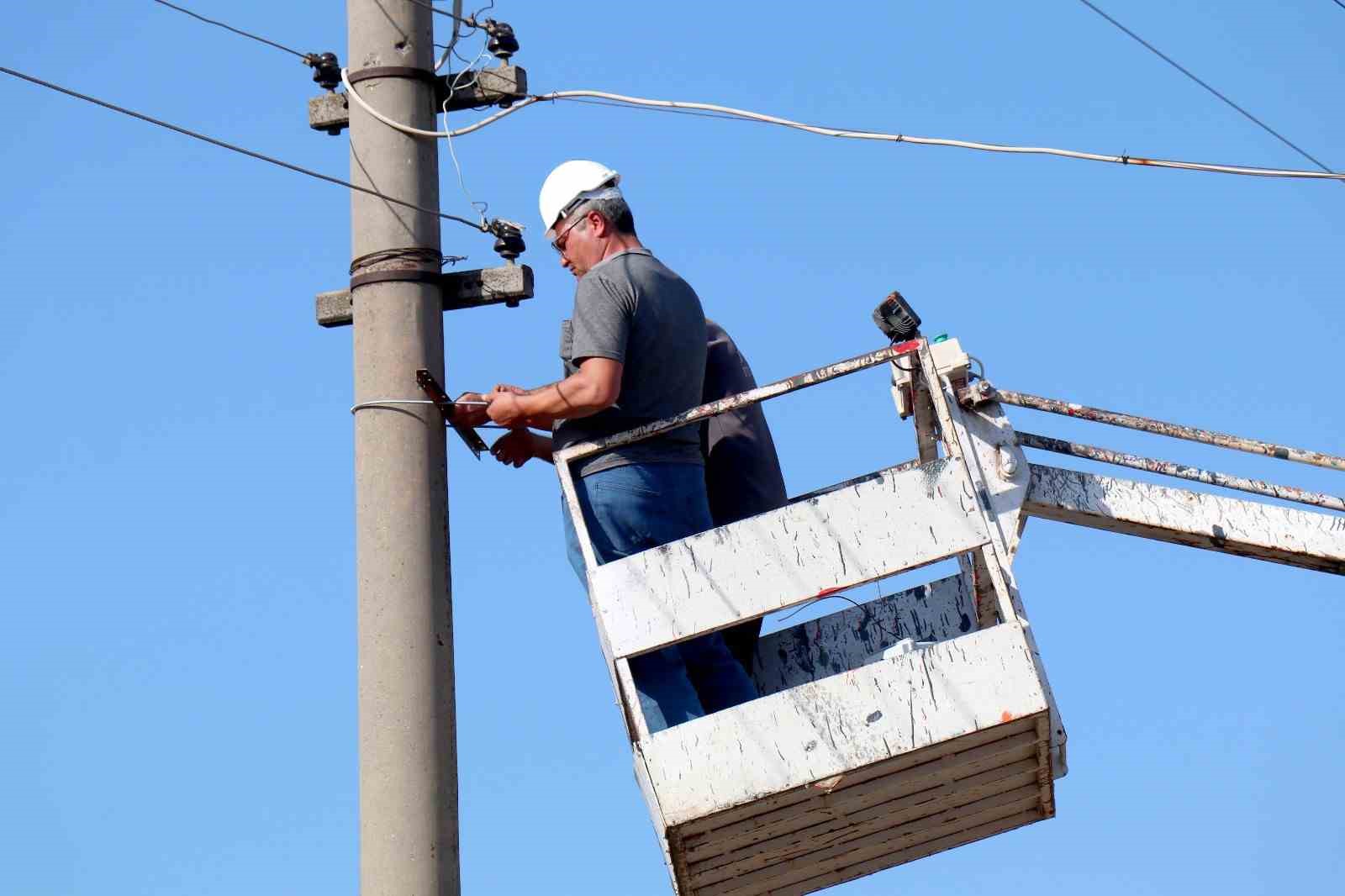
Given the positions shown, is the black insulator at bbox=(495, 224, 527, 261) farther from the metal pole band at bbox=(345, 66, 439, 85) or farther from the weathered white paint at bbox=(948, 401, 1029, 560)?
the weathered white paint at bbox=(948, 401, 1029, 560)

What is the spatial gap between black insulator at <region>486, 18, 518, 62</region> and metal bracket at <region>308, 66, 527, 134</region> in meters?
0.12

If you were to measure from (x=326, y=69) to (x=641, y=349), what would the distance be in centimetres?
168

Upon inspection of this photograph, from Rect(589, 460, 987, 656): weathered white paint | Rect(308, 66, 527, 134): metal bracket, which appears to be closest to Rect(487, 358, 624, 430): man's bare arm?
Rect(589, 460, 987, 656): weathered white paint

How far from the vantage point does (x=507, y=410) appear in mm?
7117

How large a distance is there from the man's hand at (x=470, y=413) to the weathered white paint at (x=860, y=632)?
142 cm

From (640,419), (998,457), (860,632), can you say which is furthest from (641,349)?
(860,632)

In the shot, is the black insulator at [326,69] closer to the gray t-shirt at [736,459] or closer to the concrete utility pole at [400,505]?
the concrete utility pole at [400,505]

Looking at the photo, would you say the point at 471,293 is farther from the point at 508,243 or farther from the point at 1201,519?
the point at 1201,519

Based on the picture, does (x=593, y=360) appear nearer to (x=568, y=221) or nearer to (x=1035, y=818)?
(x=568, y=221)

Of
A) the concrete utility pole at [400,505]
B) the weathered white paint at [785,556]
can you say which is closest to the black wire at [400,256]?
the concrete utility pole at [400,505]

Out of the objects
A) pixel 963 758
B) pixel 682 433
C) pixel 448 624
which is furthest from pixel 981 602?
pixel 448 624

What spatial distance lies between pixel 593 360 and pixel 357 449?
3.11 feet

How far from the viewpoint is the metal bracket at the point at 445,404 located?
23.7 feet

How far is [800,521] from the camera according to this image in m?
6.70
